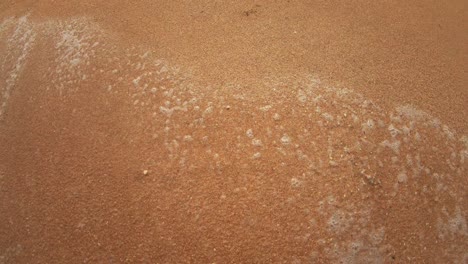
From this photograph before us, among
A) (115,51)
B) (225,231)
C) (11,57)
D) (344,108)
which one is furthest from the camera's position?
(11,57)

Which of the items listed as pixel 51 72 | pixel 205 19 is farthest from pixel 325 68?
pixel 51 72

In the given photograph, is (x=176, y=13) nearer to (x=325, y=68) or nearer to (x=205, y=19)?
(x=205, y=19)

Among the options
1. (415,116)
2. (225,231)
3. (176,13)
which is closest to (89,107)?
(176,13)

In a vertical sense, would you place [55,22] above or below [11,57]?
above

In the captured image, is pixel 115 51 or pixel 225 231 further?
pixel 115 51

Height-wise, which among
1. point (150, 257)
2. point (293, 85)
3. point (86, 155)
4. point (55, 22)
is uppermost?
point (55, 22)

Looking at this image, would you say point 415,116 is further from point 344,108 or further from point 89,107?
point 89,107

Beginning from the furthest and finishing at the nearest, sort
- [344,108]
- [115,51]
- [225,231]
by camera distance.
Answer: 1. [115,51]
2. [344,108]
3. [225,231]
